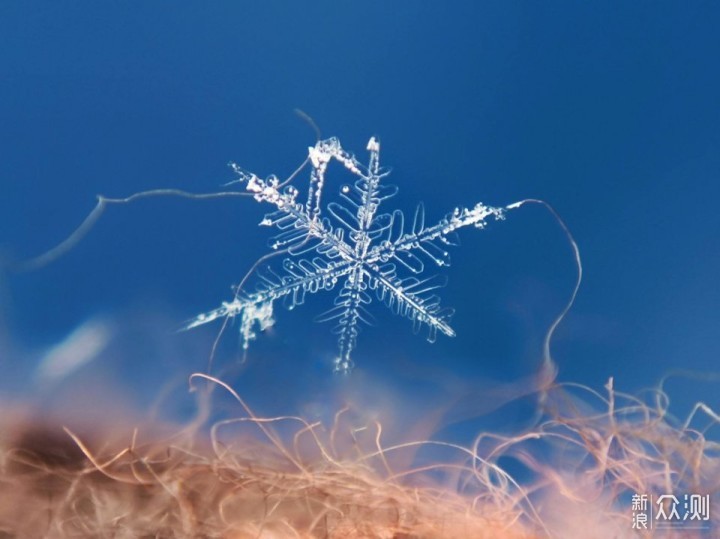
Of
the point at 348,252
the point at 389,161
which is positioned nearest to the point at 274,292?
the point at 348,252

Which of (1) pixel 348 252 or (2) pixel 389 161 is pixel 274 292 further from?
(2) pixel 389 161

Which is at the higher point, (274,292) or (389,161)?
(389,161)

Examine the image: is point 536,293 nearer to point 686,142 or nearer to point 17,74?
point 686,142

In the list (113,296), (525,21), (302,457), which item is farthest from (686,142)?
(113,296)
